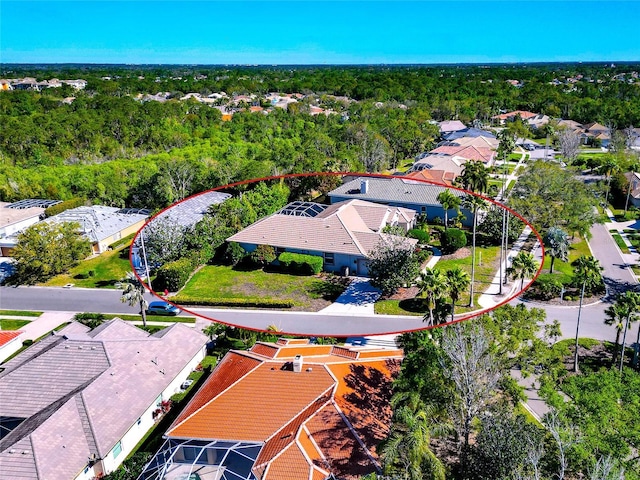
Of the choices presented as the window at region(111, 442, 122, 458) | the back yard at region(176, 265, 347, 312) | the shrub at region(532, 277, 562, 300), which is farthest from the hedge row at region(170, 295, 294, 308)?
the shrub at region(532, 277, 562, 300)

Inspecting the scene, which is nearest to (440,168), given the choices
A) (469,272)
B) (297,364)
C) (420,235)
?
(420,235)

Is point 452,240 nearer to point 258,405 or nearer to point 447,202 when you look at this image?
point 447,202

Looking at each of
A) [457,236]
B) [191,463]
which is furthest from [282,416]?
[457,236]

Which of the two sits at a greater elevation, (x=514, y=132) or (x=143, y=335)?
(x=514, y=132)

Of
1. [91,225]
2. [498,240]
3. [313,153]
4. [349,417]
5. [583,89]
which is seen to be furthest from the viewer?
[583,89]

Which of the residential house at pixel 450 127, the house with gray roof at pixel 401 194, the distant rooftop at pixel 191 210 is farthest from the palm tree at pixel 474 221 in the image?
the residential house at pixel 450 127

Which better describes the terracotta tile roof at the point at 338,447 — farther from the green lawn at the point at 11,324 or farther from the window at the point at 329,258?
the green lawn at the point at 11,324

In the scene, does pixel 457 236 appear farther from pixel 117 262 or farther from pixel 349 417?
pixel 117 262
